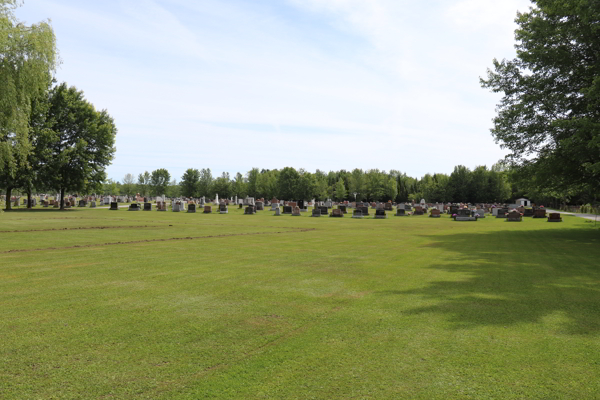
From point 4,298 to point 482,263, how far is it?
444 inches

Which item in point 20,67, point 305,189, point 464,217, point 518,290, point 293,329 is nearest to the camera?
point 293,329

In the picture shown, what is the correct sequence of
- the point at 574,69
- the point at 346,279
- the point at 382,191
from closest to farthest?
the point at 346,279, the point at 574,69, the point at 382,191

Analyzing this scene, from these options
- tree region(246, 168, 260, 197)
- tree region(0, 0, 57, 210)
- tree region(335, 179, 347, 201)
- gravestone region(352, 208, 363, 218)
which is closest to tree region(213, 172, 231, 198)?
tree region(246, 168, 260, 197)

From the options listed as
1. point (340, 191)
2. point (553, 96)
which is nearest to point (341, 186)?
point (340, 191)

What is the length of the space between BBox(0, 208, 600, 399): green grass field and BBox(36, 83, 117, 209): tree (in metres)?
35.9

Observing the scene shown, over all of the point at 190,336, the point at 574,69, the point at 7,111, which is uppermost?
the point at 574,69

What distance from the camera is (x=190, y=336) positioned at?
4699 mm

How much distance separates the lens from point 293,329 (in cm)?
501

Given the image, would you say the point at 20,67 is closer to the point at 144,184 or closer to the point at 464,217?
the point at 464,217

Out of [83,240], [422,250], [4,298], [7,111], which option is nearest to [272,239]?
[422,250]

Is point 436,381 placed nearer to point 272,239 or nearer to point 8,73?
point 272,239

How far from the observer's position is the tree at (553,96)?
18.8 metres

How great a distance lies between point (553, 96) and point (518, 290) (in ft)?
60.5

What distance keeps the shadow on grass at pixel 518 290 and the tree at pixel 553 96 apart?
29.0 ft
